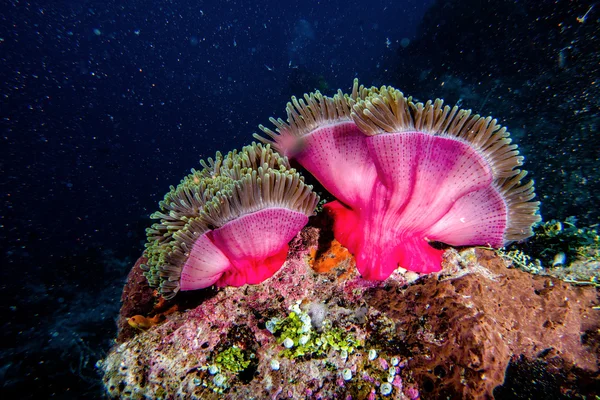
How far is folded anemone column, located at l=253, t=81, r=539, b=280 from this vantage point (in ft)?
6.43

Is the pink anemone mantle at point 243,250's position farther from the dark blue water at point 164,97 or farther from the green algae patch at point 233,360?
the dark blue water at point 164,97

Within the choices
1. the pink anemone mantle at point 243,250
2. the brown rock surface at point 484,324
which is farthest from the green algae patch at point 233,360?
the brown rock surface at point 484,324

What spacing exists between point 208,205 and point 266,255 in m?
0.62

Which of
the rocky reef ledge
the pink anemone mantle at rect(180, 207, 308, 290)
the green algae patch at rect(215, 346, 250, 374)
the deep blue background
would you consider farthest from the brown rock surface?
the deep blue background

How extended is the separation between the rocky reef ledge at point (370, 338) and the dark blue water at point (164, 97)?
12.3 feet

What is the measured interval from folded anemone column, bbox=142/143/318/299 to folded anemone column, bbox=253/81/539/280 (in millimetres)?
340

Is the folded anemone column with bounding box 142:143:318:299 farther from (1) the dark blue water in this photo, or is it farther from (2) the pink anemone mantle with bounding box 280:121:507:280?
(1) the dark blue water

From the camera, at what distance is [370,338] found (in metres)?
2.04

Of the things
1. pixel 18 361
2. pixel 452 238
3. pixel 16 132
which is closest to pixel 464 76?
pixel 452 238

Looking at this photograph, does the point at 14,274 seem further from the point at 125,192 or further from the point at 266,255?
the point at 266,255

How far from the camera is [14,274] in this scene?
1477 centimetres

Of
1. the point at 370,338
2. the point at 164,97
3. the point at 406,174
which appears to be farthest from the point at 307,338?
the point at 164,97

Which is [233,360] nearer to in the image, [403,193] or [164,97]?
[403,193]

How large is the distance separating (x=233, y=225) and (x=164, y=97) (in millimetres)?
58461
